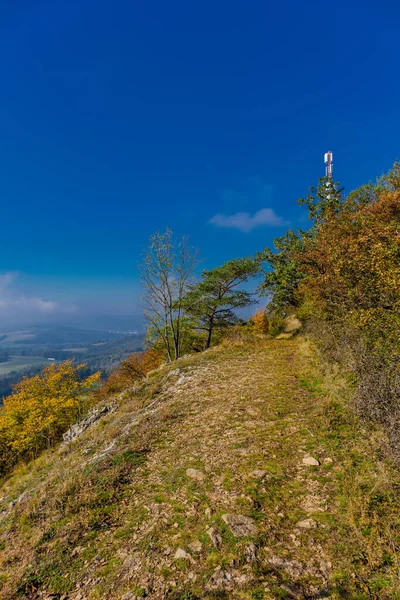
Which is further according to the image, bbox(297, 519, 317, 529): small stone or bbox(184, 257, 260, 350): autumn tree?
bbox(184, 257, 260, 350): autumn tree

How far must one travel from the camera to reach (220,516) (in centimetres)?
423

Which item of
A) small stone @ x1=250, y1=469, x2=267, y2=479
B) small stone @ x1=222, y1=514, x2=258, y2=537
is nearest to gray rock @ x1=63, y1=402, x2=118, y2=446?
small stone @ x1=250, y1=469, x2=267, y2=479

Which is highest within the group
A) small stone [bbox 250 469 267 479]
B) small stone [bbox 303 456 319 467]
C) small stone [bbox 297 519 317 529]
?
small stone [bbox 303 456 319 467]

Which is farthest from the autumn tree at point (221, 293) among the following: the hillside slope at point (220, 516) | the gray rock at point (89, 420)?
the hillside slope at point (220, 516)

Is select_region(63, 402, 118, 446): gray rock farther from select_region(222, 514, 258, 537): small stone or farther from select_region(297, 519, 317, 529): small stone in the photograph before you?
select_region(297, 519, 317, 529): small stone

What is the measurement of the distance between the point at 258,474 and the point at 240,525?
1242 mm

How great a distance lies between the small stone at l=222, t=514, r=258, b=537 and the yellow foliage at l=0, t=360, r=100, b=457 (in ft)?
60.2

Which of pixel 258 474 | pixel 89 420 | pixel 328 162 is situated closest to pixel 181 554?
pixel 258 474

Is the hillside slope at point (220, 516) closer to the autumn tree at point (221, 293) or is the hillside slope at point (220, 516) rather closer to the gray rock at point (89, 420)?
the gray rock at point (89, 420)

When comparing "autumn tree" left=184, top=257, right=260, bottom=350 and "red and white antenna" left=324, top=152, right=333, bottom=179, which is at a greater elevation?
"red and white antenna" left=324, top=152, right=333, bottom=179

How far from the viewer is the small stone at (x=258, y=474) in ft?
16.7

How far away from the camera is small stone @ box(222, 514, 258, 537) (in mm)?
3888

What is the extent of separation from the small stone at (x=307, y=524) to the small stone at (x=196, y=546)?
56.4 inches

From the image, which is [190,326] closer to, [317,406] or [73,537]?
[317,406]
